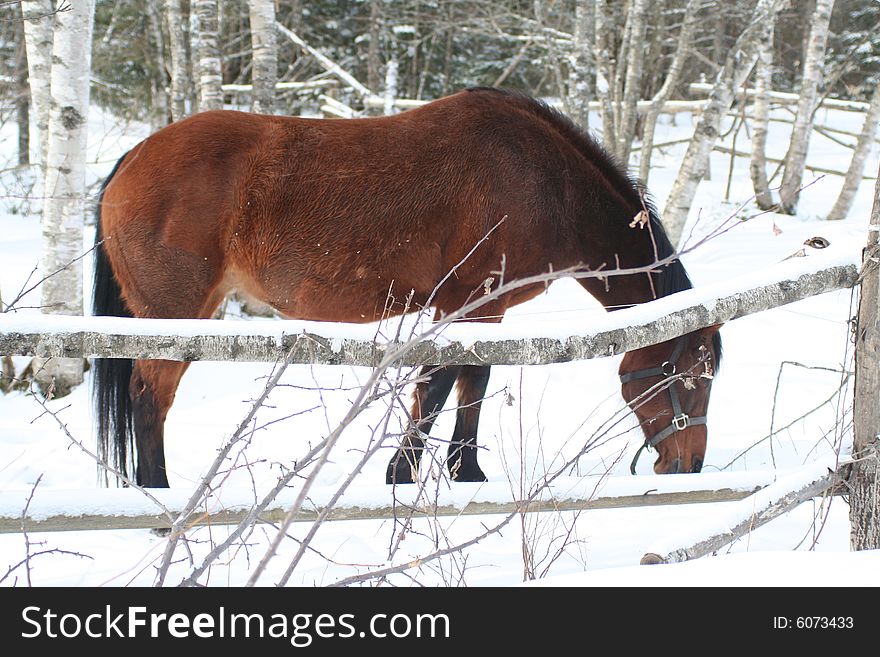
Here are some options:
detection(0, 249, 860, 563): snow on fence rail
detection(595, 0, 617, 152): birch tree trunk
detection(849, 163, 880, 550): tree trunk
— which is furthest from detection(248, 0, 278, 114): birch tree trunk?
detection(849, 163, 880, 550): tree trunk

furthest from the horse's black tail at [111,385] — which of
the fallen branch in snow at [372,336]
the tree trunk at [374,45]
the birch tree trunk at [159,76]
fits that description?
the tree trunk at [374,45]

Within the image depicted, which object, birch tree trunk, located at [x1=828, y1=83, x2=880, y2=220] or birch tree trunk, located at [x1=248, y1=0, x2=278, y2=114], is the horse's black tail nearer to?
birch tree trunk, located at [x1=248, y1=0, x2=278, y2=114]

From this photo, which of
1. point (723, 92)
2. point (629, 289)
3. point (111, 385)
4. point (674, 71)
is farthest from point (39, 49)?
point (674, 71)

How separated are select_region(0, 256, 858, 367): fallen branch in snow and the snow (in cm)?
1

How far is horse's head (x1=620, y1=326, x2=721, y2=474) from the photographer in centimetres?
408

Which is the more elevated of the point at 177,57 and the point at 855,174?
the point at 177,57

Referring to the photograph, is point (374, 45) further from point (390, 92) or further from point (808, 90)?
point (808, 90)

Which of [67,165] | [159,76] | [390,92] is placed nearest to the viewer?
[67,165]

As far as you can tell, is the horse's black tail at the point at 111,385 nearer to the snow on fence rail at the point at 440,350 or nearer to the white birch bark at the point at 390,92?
the snow on fence rail at the point at 440,350

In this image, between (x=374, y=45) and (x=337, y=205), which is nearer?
(x=337, y=205)

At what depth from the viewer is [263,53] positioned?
6.91m

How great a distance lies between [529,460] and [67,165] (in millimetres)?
3847

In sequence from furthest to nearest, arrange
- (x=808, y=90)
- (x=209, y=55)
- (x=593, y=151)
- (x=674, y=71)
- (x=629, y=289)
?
(x=808, y=90) → (x=674, y=71) → (x=209, y=55) → (x=593, y=151) → (x=629, y=289)
